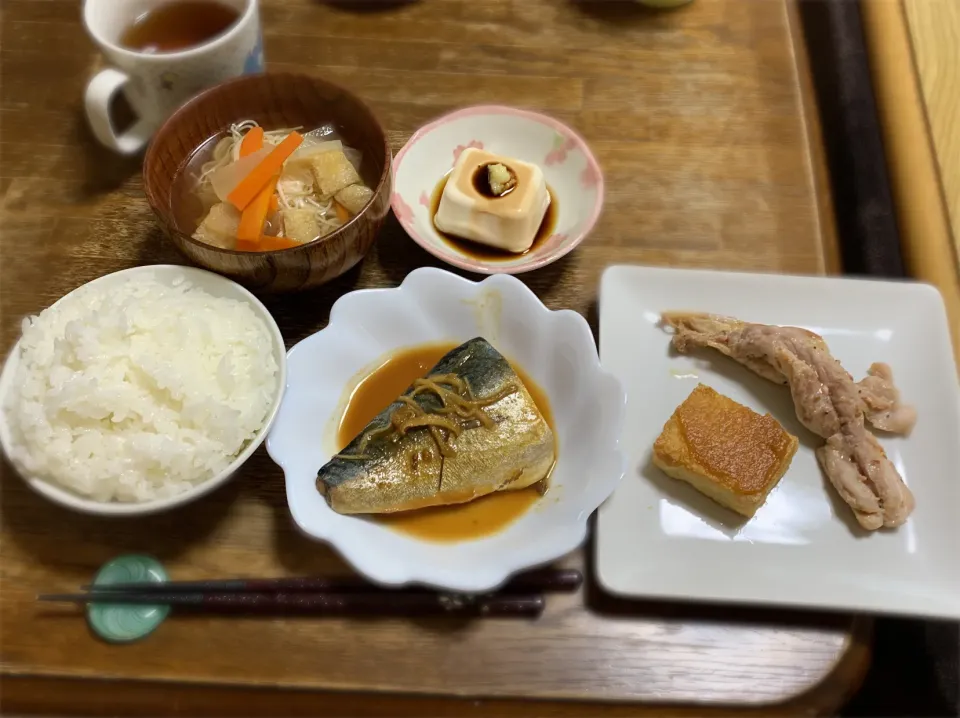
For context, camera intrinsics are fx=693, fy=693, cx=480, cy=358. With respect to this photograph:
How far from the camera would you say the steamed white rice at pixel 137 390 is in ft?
3.67

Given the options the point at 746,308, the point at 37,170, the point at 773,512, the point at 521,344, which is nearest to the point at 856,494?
the point at 773,512

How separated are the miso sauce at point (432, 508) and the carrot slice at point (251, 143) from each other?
1.74 ft

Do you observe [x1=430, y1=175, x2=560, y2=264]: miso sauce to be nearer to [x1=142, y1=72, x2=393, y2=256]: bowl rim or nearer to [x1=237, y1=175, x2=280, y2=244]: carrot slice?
[x1=142, y1=72, x2=393, y2=256]: bowl rim

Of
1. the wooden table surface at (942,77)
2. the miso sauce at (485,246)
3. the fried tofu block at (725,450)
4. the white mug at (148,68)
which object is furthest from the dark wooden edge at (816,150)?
the white mug at (148,68)

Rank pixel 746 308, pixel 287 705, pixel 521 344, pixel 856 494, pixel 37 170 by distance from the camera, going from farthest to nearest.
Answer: pixel 37 170, pixel 746 308, pixel 521 344, pixel 856 494, pixel 287 705

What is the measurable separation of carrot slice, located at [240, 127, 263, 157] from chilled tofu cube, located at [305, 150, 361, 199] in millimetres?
110

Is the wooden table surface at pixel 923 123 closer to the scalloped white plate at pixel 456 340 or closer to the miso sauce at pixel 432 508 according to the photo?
the scalloped white plate at pixel 456 340

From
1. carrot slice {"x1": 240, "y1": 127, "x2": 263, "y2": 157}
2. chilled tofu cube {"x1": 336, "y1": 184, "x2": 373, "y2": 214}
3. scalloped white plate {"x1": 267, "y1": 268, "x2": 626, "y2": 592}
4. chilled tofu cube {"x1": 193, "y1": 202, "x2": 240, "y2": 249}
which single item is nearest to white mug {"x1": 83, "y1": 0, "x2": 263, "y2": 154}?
carrot slice {"x1": 240, "y1": 127, "x2": 263, "y2": 157}

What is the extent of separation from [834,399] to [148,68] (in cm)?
154

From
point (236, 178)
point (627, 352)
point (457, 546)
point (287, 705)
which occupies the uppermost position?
point (236, 178)

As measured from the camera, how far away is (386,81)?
74.0 inches

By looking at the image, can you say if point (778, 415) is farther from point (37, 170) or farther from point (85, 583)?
point (37, 170)

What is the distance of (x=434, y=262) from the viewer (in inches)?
61.6

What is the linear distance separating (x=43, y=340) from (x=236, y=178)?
1.57 ft
